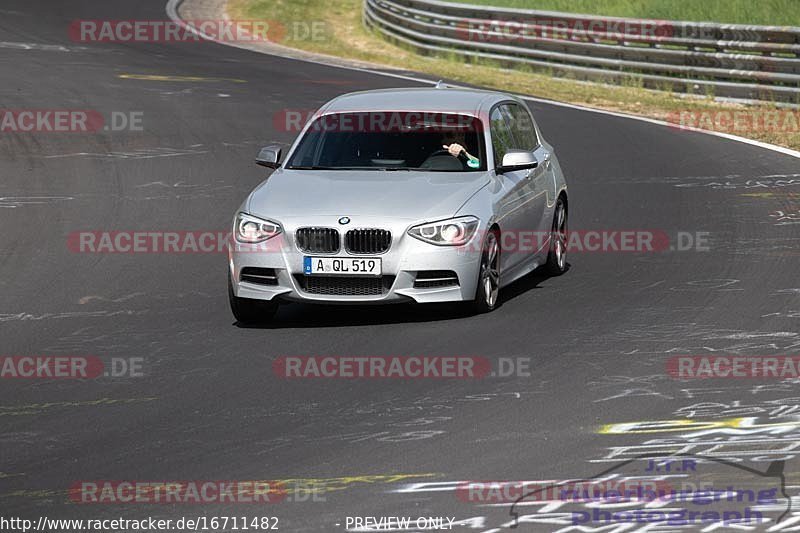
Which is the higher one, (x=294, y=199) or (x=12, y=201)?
(x=294, y=199)

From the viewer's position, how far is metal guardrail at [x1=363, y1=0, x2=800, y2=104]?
968 inches

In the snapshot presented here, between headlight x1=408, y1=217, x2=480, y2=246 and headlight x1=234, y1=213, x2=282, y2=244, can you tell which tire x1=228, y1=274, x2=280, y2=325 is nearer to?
headlight x1=234, y1=213, x2=282, y2=244

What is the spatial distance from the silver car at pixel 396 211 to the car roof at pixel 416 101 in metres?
0.01

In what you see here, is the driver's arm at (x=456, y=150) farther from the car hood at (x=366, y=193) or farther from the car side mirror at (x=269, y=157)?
the car side mirror at (x=269, y=157)

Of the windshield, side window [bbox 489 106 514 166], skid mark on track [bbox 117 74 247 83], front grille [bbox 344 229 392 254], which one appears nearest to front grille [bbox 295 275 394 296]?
front grille [bbox 344 229 392 254]

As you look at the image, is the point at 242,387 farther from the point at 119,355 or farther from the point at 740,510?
the point at 740,510

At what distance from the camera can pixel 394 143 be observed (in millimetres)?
12219

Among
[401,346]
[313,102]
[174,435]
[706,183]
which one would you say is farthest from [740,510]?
[313,102]

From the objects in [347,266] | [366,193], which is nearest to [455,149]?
[366,193]

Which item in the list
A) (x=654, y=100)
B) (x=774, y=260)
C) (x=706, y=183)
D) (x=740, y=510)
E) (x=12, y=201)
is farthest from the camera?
(x=654, y=100)

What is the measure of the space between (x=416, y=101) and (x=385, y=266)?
2212 mm

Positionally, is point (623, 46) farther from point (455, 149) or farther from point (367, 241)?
point (367, 241)

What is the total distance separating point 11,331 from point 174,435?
3.37 meters

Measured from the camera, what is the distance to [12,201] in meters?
16.7
